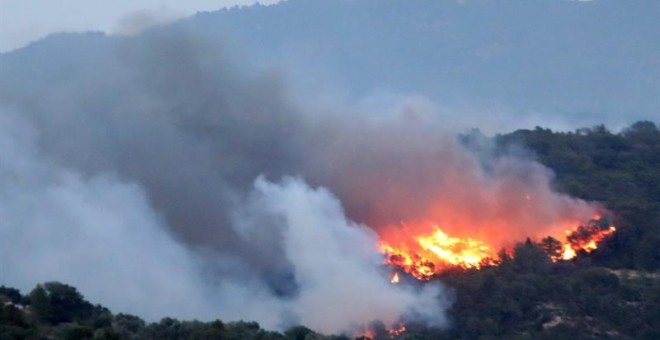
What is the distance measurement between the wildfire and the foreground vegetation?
65cm

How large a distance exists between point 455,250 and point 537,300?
257 inches

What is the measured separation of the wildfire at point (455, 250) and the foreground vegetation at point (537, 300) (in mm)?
651

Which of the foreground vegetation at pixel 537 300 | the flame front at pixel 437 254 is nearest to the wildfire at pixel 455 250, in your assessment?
the flame front at pixel 437 254

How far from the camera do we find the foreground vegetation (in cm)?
3095

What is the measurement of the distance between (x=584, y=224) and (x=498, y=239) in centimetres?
442

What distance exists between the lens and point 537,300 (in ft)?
143

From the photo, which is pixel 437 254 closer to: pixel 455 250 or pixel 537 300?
pixel 455 250

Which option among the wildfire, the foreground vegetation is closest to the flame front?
the wildfire

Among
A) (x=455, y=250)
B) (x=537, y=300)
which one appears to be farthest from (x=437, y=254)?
(x=537, y=300)

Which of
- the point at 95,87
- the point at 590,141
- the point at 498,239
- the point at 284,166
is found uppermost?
the point at 590,141

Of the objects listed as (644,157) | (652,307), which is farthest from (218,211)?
(644,157)

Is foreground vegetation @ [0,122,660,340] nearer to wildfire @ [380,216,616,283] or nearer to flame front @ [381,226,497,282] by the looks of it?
wildfire @ [380,216,616,283]

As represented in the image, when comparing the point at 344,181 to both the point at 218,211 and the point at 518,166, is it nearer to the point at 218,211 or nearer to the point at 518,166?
the point at 218,211

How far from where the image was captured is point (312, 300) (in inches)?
1721
